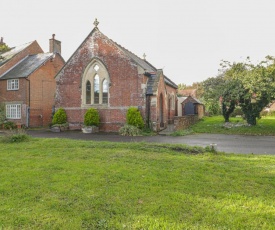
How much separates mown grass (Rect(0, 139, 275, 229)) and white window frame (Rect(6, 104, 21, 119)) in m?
20.8

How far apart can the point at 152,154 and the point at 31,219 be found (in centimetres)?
611

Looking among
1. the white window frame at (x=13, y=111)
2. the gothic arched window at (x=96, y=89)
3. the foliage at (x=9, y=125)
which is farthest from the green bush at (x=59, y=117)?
the white window frame at (x=13, y=111)

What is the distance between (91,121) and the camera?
71.7ft

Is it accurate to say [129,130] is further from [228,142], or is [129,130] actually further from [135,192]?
[135,192]

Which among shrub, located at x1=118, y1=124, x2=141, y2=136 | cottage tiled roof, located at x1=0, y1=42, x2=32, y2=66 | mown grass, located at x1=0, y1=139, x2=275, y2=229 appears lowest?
mown grass, located at x1=0, y1=139, x2=275, y2=229

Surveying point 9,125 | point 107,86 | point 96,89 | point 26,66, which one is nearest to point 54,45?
point 26,66

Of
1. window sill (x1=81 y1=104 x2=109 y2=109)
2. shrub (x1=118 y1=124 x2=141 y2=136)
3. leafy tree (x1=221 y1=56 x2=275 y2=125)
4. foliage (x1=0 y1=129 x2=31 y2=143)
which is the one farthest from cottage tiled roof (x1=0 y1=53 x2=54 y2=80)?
leafy tree (x1=221 y1=56 x2=275 y2=125)

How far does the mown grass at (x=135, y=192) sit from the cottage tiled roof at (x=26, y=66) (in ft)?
70.0

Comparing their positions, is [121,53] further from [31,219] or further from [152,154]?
[31,219]

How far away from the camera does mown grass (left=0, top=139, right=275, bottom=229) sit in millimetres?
4246

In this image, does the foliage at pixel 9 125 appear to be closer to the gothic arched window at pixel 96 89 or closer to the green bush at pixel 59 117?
the green bush at pixel 59 117

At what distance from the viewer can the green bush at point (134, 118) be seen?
802 inches

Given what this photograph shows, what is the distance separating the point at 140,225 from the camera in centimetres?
408

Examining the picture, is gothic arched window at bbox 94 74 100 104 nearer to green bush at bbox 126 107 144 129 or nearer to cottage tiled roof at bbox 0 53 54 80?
green bush at bbox 126 107 144 129
